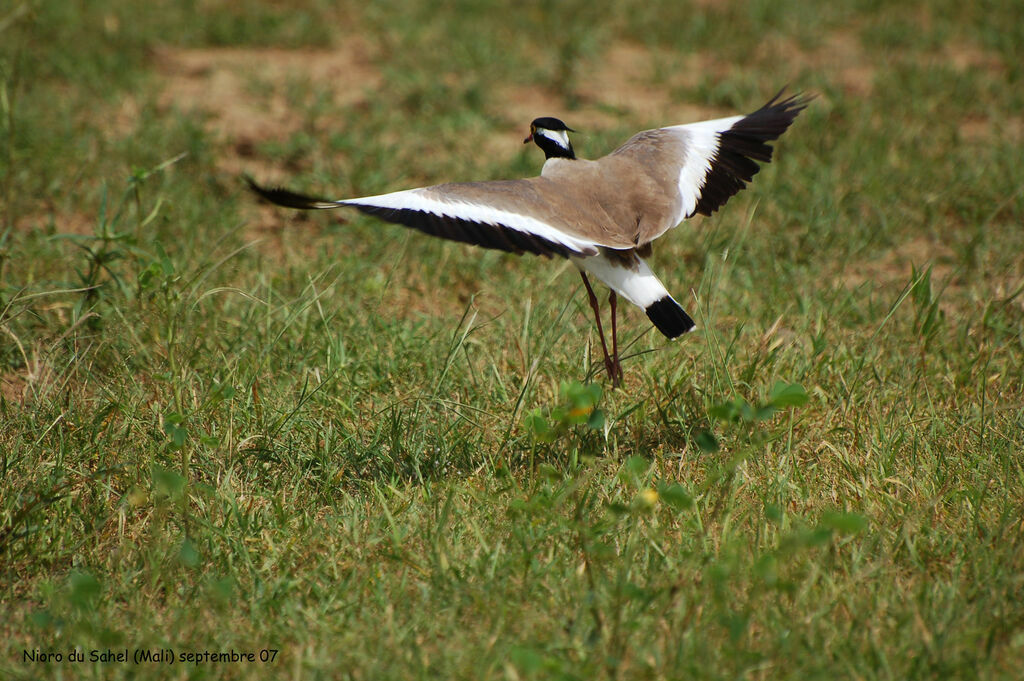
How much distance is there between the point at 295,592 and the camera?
2.42 m

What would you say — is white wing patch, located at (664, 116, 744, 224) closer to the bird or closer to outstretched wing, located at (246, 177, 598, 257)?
the bird

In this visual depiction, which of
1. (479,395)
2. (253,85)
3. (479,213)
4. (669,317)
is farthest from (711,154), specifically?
(253,85)

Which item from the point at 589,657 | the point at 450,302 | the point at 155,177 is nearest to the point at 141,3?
the point at 155,177

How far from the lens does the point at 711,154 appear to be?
3480 millimetres

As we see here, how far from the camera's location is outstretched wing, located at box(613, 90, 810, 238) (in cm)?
332

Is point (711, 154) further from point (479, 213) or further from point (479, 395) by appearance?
point (479, 395)

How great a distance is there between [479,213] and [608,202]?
532 mm

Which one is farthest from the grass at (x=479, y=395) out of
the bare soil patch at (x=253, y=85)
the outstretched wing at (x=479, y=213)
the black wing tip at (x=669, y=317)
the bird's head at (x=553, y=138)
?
the bird's head at (x=553, y=138)

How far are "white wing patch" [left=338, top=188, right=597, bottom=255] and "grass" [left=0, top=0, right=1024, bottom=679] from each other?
1.42 feet

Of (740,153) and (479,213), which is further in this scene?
(740,153)

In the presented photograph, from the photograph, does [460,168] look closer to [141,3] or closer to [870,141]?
[870,141]

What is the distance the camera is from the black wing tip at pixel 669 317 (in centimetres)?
288

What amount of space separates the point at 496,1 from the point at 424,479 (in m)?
4.91

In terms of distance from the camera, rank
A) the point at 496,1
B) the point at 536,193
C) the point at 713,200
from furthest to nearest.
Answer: the point at 496,1 → the point at 713,200 → the point at 536,193
